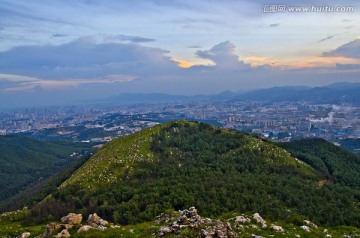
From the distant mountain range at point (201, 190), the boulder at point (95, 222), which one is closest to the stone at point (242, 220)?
the distant mountain range at point (201, 190)

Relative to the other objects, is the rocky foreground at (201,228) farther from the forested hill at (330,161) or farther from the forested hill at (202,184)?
the forested hill at (330,161)

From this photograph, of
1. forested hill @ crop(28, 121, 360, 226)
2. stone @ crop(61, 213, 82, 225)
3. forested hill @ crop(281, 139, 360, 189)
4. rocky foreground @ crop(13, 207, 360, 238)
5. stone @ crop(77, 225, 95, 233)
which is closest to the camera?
rocky foreground @ crop(13, 207, 360, 238)

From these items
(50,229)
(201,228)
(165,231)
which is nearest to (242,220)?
(201,228)

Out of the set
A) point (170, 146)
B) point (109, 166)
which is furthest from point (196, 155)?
point (109, 166)

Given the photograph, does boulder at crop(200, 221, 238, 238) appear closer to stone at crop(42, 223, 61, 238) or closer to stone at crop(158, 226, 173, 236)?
stone at crop(158, 226, 173, 236)

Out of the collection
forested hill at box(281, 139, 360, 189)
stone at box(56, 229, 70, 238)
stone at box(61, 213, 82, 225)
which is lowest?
forested hill at box(281, 139, 360, 189)

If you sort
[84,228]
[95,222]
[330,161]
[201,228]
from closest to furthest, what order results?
[201,228] → [84,228] → [95,222] → [330,161]

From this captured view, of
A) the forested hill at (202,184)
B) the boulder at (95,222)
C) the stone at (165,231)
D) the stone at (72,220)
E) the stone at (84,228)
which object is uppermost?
the stone at (165,231)

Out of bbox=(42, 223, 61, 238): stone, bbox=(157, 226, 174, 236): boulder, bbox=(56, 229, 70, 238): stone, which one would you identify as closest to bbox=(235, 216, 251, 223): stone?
bbox=(157, 226, 174, 236): boulder

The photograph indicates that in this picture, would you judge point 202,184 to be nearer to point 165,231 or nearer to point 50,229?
point 165,231
